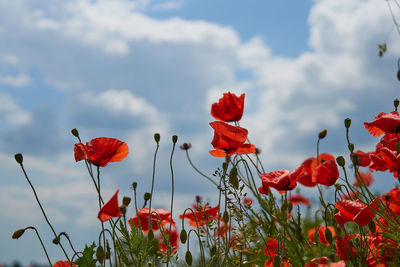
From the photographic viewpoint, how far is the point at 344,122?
273 cm

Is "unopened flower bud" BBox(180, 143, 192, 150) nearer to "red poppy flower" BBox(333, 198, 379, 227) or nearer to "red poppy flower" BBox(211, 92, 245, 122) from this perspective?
"red poppy flower" BBox(211, 92, 245, 122)

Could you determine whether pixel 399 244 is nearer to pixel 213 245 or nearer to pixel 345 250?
pixel 345 250

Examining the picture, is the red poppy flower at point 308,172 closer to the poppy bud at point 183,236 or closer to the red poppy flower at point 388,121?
the red poppy flower at point 388,121

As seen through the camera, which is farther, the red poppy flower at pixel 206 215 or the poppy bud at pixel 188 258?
the red poppy flower at pixel 206 215

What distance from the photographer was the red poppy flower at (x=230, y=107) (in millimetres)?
3055

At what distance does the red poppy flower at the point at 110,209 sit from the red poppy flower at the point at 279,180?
39.1 inches

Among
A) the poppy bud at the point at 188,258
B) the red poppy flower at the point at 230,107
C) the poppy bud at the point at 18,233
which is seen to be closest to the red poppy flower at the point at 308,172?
the red poppy flower at the point at 230,107

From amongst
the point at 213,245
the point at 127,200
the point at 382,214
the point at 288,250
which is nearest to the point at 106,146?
the point at 127,200

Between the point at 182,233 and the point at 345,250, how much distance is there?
2.78ft

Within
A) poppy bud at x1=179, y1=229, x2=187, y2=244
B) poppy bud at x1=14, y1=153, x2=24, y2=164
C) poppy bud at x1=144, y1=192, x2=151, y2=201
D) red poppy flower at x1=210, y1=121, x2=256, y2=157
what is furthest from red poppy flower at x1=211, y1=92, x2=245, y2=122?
poppy bud at x1=14, y1=153, x2=24, y2=164

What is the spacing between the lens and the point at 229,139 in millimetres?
2539

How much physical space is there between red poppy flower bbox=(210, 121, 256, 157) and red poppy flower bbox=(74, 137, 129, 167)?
0.51 m

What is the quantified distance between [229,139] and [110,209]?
96 centimetres

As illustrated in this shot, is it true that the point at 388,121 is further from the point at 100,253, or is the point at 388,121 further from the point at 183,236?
the point at 100,253
